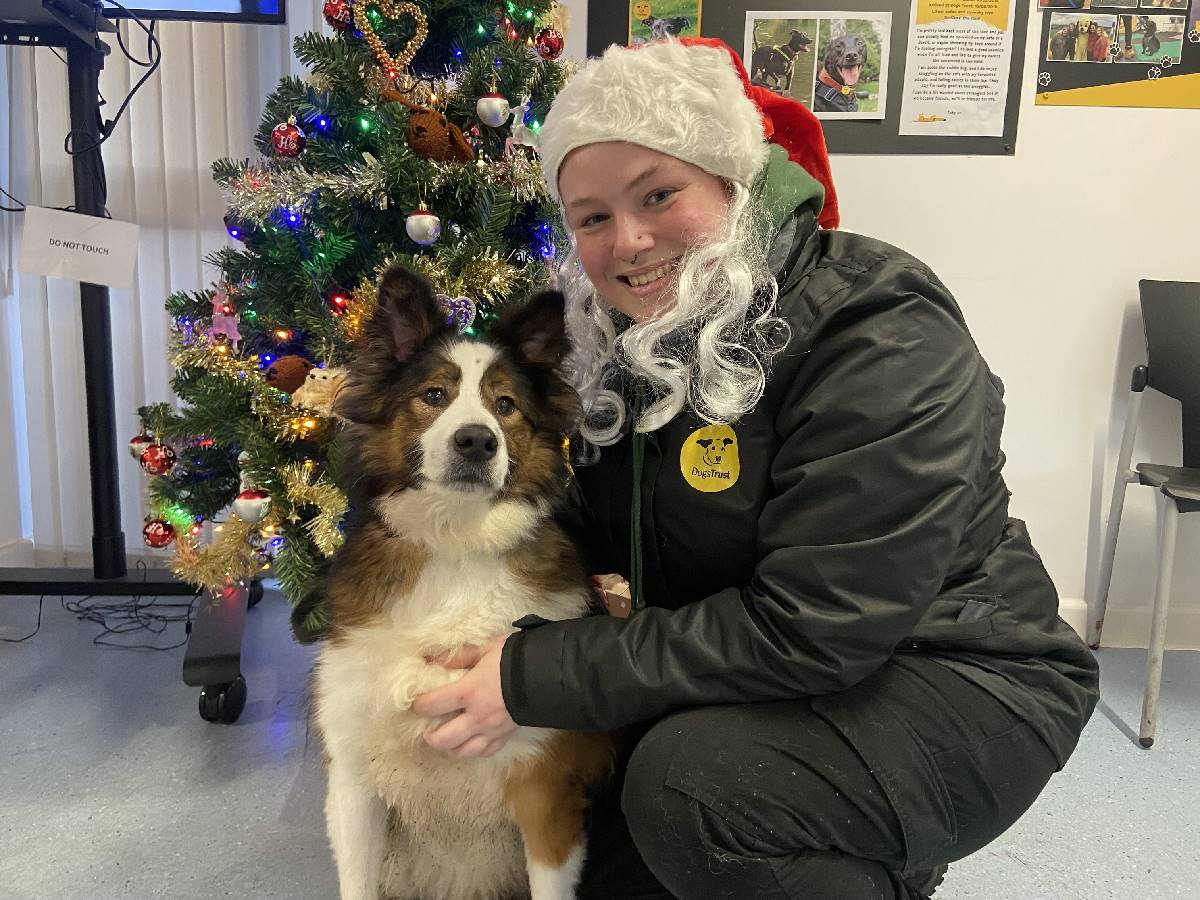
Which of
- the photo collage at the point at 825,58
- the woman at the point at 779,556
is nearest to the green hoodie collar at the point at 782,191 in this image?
the woman at the point at 779,556

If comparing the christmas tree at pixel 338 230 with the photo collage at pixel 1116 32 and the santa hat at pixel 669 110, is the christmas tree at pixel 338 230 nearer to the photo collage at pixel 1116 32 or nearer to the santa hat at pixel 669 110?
the santa hat at pixel 669 110

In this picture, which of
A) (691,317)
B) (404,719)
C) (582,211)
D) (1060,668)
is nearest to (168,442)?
(404,719)

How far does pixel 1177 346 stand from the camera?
260 centimetres

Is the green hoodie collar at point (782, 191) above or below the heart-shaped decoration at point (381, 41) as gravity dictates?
below

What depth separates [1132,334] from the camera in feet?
9.19

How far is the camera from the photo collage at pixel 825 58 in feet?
8.79

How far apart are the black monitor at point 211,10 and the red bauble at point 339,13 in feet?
1.58

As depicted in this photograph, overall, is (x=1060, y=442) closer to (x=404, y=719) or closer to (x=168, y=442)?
(x=404, y=719)

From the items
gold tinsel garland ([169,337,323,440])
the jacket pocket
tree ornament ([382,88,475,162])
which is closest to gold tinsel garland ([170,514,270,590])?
gold tinsel garland ([169,337,323,440])

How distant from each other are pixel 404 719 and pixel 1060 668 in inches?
40.4

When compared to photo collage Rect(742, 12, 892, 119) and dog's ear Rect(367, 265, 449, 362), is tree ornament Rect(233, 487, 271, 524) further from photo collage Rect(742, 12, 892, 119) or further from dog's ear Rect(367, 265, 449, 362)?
photo collage Rect(742, 12, 892, 119)

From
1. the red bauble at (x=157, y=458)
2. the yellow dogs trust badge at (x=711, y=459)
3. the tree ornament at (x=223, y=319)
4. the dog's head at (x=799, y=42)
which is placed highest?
the dog's head at (x=799, y=42)

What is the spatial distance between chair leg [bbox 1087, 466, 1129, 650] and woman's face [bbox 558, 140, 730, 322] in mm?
2130

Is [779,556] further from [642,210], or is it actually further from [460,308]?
[460,308]
